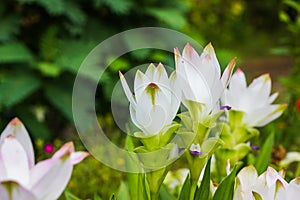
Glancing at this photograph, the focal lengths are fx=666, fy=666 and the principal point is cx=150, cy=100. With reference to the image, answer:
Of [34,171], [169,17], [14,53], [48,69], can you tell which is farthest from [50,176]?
[169,17]

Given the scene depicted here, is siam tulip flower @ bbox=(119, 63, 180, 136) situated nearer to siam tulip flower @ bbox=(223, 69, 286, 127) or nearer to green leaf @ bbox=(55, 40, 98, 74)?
siam tulip flower @ bbox=(223, 69, 286, 127)

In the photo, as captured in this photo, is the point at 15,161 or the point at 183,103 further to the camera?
the point at 183,103

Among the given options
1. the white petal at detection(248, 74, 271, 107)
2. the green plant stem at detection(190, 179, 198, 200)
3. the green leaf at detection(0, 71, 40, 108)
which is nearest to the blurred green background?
the green leaf at detection(0, 71, 40, 108)

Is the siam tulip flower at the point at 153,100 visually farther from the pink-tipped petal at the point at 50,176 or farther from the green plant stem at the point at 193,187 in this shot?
the pink-tipped petal at the point at 50,176

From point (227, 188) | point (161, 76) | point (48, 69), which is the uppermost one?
point (48, 69)

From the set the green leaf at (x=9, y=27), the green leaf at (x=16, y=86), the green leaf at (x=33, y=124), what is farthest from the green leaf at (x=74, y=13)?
the green leaf at (x=33, y=124)

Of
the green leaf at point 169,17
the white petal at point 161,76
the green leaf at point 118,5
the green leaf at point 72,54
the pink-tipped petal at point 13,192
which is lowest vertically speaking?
the pink-tipped petal at point 13,192

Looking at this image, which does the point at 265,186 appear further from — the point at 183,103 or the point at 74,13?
the point at 74,13
